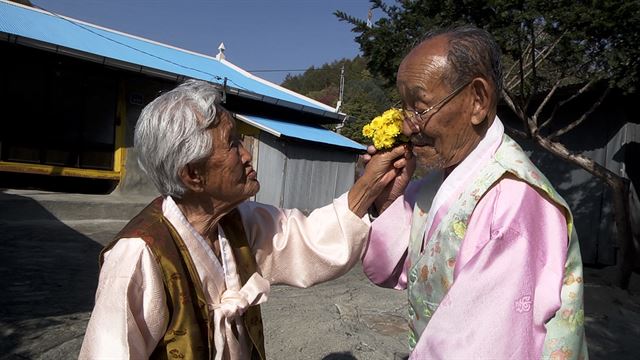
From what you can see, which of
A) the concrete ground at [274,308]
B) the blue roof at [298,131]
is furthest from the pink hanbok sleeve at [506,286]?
the blue roof at [298,131]

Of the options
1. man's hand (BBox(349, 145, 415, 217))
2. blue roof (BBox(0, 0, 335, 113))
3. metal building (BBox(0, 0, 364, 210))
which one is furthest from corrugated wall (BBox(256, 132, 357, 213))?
man's hand (BBox(349, 145, 415, 217))

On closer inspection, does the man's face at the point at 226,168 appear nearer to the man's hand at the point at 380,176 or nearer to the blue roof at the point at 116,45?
the man's hand at the point at 380,176

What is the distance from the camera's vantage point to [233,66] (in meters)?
15.1

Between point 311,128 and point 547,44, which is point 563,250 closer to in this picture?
point 547,44

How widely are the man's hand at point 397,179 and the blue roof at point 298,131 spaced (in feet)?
30.6

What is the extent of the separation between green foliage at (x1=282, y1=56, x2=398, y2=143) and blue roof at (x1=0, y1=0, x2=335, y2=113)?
Result: 11.8m

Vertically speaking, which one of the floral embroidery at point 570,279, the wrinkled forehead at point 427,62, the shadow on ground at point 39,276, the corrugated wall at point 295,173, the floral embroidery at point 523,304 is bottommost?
the shadow on ground at point 39,276

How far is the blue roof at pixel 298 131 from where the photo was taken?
11766mm

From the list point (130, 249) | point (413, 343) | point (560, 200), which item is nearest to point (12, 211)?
point (130, 249)

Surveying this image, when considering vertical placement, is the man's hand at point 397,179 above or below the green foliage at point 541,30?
below

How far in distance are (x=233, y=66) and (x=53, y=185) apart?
279 inches

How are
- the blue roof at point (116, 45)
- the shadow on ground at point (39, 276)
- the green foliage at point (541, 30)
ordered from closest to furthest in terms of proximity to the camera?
the shadow on ground at point (39, 276), the green foliage at point (541, 30), the blue roof at point (116, 45)

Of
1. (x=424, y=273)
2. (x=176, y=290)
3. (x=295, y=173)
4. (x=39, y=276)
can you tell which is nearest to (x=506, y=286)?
(x=424, y=273)

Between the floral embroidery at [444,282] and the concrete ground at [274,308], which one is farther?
the concrete ground at [274,308]
